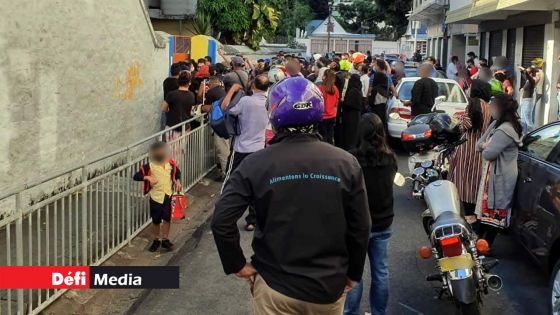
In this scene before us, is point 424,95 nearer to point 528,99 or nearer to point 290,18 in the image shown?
point 528,99

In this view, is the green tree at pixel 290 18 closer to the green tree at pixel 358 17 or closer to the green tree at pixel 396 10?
the green tree at pixel 358 17

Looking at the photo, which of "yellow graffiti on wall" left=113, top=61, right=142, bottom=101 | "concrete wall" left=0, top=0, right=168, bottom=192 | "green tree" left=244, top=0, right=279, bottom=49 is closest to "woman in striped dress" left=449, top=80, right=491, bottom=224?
"concrete wall" left=0, top=0, right=168, bottom=192

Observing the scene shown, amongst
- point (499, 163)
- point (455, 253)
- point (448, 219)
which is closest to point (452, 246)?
point (455, 253)

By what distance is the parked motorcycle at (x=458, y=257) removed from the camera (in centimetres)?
443

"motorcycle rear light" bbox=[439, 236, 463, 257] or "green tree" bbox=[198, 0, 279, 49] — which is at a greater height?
"green tree" bbox=[198, 0, 279, 49]

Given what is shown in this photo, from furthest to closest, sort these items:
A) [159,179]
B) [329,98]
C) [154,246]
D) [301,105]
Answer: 1. [329,98]
2. [154,246]
3. [159,179]
4. [301,105]

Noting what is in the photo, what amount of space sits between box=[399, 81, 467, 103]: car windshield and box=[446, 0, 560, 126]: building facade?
11.7ft

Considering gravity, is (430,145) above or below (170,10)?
below

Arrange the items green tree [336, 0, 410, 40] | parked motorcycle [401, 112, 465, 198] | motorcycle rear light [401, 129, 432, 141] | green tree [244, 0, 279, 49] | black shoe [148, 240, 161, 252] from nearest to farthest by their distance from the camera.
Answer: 1. black shoe [148, 240, 161, 252]
2. parked motorcycle [401, 112, 465, 198]
3. motorcycle rear light [401, 129, 432, 141]
4. green tree [244, 0, 279, 49]
5. green tree [336, 0, 410, 40]

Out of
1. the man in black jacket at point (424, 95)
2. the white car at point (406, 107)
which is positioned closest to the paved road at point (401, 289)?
the man in black jacket at point (424, 95)

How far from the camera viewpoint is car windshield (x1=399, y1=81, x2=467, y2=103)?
13.2 meters

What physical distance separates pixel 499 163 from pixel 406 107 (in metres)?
6.79

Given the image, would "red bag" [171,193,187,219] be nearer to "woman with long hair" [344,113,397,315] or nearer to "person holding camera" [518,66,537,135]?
"woman with long hair" [344,113,397,315]

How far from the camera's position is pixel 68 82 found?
8.12 m
